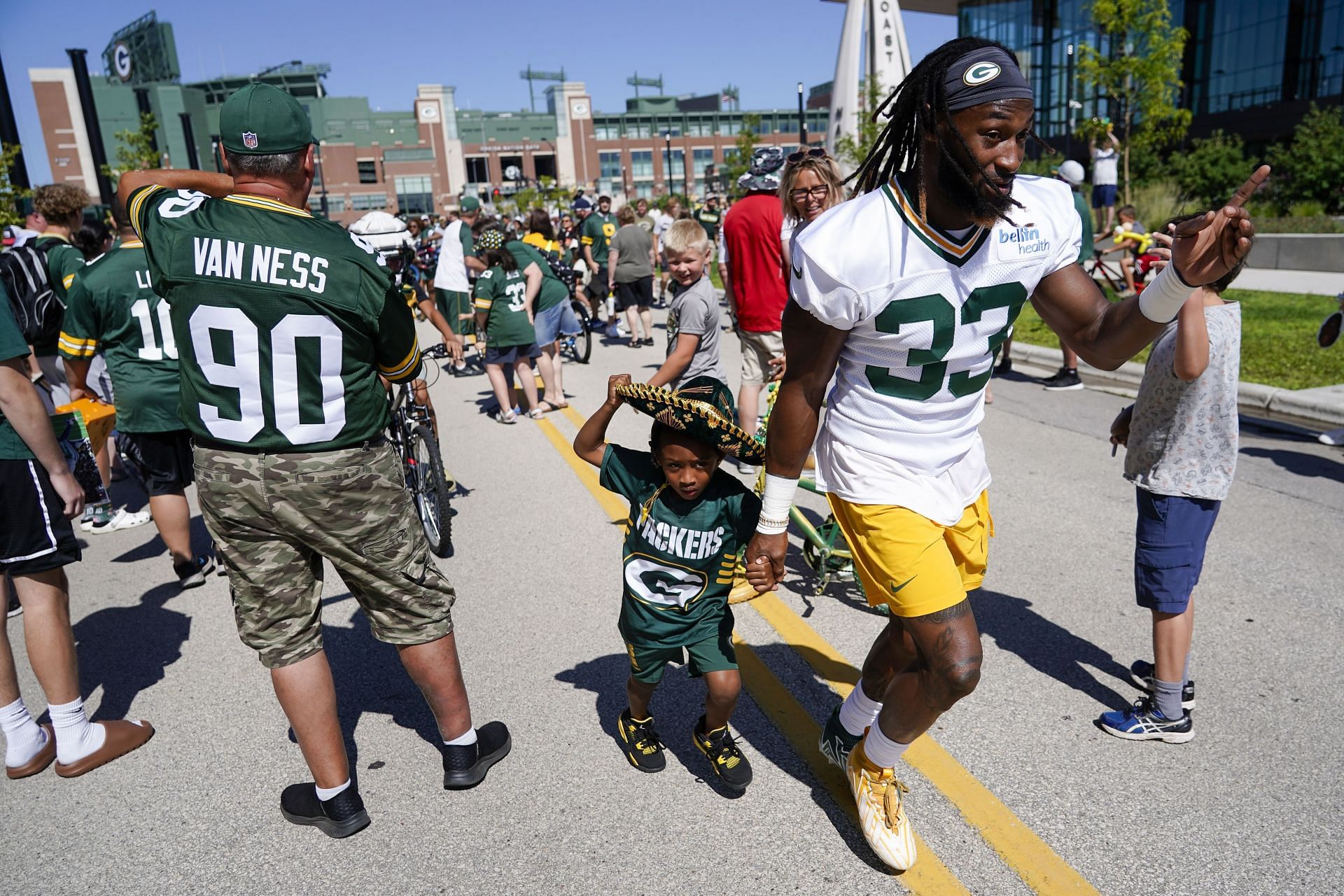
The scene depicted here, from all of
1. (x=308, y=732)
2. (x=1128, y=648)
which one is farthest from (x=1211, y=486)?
(x=308, y=732)

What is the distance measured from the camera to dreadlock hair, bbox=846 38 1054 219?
238 cm

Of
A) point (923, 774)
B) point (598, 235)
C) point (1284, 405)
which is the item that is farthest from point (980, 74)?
point (598, 235)

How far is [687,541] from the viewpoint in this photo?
2.95 m

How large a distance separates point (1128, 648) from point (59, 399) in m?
7.40

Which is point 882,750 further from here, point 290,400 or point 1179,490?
point 290,400

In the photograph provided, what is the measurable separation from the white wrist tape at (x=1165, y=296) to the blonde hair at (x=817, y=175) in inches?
118

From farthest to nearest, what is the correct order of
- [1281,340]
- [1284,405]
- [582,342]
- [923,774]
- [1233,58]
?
[1233,58], [582,342], [1281,340], [1284,405], [923,774]

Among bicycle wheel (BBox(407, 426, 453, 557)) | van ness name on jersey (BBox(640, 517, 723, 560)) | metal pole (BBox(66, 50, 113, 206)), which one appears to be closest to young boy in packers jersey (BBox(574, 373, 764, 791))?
van ness name on jersey (BBox(640, 517, 723, 560))

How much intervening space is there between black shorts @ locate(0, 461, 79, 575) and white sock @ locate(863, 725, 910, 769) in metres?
2.99

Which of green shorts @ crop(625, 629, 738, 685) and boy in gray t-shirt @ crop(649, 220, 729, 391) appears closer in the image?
green shorts @ crop(625, 629, 738, 685)

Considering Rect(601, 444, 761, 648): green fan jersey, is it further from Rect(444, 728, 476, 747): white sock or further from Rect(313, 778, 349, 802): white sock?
Rect(313, 778, 349, 802): white sock

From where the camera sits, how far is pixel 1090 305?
259 centimetres

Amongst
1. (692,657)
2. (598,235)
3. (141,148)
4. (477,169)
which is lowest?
(692,657)

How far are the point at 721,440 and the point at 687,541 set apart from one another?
1.27 ft
